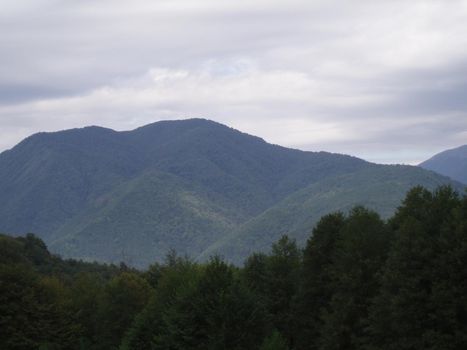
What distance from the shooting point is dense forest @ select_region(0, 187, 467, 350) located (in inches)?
1172

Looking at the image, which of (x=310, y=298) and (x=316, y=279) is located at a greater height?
(x=316, y=279)

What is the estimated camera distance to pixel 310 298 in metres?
40.6

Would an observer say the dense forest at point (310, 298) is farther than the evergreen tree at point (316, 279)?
No

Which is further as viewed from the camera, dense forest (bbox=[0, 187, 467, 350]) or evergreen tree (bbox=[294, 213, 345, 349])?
evergreen tree (bbox=[294, 213, 345, 349])

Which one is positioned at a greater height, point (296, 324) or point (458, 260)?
point (458, 260)

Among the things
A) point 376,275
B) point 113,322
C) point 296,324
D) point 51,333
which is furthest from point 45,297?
point 376,275

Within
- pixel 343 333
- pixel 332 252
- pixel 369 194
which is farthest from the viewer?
pixel 369 194

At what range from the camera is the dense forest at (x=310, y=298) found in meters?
29.8

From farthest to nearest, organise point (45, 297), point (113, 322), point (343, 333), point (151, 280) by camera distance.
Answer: point (151, 280), point (45, 297), point (113, 322), point (343, 333)

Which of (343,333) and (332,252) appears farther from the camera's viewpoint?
(332,252)

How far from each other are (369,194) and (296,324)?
158m

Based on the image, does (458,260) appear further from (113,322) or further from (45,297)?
(45,297)

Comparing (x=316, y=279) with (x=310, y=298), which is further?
(x=310, y=298)

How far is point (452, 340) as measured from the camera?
28.5 m
